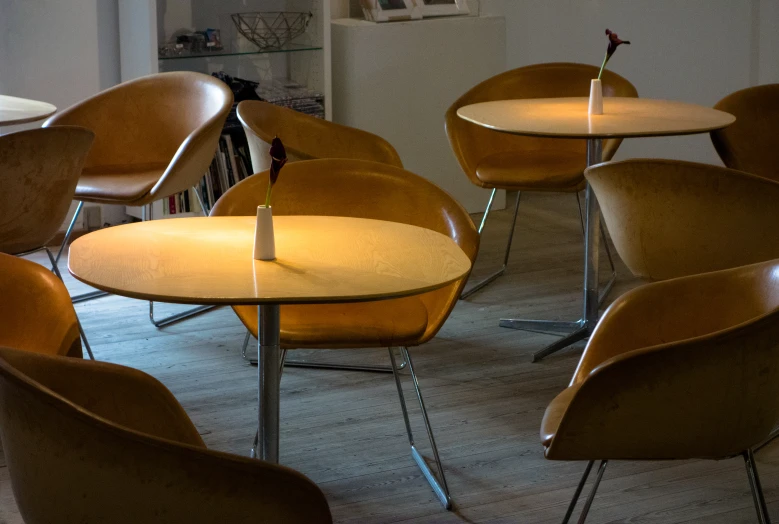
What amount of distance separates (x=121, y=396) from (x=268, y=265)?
41cm

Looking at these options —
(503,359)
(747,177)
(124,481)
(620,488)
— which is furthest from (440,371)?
(124,481)

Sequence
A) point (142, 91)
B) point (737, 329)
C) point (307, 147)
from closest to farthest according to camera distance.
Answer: point (737, 329) < point (307, 147) < point (142, 91)

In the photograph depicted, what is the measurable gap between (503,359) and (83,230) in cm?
261

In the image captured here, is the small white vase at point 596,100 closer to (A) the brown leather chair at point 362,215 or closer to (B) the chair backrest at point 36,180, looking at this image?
(A) the brown leather chair at point 362,215

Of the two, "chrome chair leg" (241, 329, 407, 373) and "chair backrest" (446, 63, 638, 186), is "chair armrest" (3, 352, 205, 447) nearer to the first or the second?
"chrome chair leg" (241, 329, 407, 373)

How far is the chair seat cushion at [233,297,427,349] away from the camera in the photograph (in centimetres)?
254

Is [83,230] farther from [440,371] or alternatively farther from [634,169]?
[634,169]

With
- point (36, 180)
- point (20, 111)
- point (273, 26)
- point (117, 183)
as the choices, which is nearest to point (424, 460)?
point (36, 180)

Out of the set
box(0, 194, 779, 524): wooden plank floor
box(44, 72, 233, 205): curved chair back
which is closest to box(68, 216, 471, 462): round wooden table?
box(0, 194, 779, 524): wooden plank floor

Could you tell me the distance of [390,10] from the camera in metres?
5.52

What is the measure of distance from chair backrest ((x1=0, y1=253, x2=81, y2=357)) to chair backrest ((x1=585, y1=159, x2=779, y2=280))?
5.21 ft

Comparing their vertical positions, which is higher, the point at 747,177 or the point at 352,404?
the point at 747,177

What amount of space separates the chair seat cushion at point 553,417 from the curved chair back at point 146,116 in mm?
2570

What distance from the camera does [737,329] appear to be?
5.95 ft
